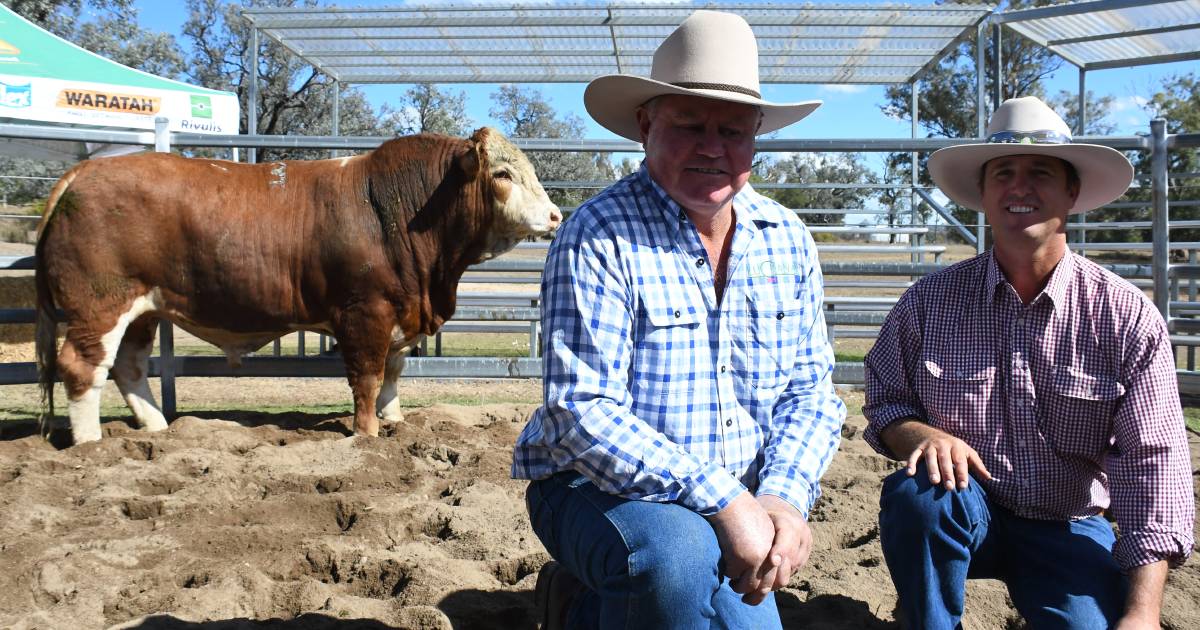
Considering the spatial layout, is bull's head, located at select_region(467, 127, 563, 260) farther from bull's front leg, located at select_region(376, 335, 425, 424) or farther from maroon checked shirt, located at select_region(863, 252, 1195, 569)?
maroon checked shirt, located at select_region(863, 252, 1195, 569)

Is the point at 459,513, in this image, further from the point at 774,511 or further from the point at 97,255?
the point at 97,255

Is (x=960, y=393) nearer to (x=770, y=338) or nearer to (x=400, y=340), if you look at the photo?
(x=770, y=338)

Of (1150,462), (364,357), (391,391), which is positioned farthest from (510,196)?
(1150,462)

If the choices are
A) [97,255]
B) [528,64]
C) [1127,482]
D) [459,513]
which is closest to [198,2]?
[528,64]

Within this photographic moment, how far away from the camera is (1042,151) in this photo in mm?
2545

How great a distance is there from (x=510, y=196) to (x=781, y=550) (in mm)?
3928

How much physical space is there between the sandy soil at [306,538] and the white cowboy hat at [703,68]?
1.46 metres

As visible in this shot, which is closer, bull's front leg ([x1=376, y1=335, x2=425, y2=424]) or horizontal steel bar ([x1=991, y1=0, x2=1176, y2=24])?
bull's front leg ([x1=376, y1=335, x2=425, y2=424])

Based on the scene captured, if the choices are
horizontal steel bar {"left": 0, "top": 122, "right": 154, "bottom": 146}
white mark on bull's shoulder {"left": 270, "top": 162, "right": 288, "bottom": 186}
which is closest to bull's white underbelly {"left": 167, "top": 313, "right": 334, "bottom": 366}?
white mark on bull's shoulder {"left": 270, "top": 162, "right": 288, "bottom": 186}

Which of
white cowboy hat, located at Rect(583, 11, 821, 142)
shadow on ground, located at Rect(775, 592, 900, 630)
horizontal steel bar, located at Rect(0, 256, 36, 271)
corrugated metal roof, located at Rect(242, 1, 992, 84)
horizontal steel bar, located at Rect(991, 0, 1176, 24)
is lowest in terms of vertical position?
shadow on ground, located at Rect(775, 592, 900, 630)

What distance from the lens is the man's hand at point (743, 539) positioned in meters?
1.95

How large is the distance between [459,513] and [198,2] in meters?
27.3

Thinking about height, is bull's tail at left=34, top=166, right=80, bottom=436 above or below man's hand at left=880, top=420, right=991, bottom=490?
above

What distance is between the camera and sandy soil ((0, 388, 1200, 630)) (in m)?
2.78
